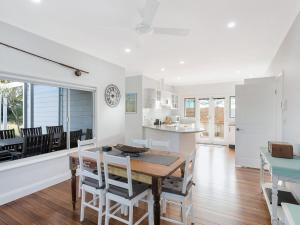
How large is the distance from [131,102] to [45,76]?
3.17 metres

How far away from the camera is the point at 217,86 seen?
748 centimetres

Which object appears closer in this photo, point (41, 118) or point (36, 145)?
point (36, 145)

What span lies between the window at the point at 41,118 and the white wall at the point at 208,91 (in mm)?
4964

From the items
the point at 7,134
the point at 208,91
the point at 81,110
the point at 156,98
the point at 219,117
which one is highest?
the point at 208,91

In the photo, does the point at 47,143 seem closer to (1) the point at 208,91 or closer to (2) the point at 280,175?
(2) the point at 280,175

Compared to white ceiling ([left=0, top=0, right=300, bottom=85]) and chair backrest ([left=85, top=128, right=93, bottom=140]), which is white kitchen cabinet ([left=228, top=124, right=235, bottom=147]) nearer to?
white ceiling ([left=0, top=0, right=300, bottom=85])

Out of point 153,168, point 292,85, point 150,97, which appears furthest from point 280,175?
point 150,97

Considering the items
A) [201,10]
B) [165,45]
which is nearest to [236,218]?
[201,10]

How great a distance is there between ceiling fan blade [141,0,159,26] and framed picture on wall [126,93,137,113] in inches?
157

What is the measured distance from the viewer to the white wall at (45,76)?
8.84 ft

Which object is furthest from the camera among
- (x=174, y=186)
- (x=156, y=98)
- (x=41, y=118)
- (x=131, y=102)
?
(x=156, y=98)

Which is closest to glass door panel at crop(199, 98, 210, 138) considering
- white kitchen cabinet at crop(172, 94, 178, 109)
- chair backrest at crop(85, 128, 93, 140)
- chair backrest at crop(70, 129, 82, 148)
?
white kitchen cabinet at crop(172, 94, 178, 109)

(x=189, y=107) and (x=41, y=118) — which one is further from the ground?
(x=189, y=107)

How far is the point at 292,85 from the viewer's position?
2676 mm
